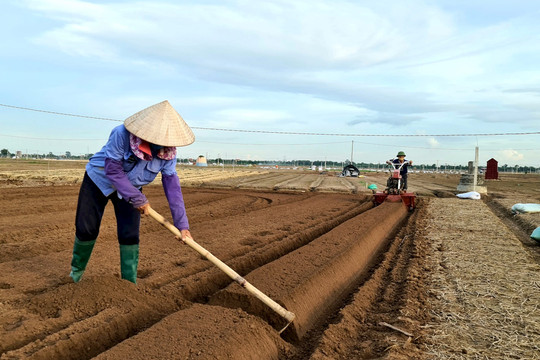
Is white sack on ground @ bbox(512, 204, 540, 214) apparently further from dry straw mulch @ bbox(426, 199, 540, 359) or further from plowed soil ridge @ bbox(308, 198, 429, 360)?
plowed soil ridge @ bbox(308, 198, 429, 360)

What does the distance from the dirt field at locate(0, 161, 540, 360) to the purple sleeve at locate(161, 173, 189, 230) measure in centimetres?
77

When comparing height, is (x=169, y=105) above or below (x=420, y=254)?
above

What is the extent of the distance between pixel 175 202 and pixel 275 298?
134 cm

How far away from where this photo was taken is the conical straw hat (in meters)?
3.43

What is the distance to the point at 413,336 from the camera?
346 centimetres

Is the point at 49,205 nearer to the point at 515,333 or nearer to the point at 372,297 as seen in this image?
the point at 372,297

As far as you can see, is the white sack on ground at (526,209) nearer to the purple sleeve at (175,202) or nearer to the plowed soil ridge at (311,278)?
the plowed soil ridge at (311,278)

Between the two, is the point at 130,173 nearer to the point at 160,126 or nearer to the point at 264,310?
the point at 160,126

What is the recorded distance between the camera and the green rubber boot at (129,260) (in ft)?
13.2

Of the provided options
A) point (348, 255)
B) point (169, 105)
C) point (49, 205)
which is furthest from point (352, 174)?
point (169, 105)

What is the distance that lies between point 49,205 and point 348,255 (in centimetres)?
884

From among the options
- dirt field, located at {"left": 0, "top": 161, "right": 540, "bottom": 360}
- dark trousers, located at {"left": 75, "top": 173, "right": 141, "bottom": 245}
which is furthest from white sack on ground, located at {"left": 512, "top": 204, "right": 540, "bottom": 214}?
dark trousers, located at {"left": 75, "top": 173, "right": 141, "bottom": 245}

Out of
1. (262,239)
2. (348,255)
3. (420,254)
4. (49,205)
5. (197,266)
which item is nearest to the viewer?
(197,266)

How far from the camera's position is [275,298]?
391cm
